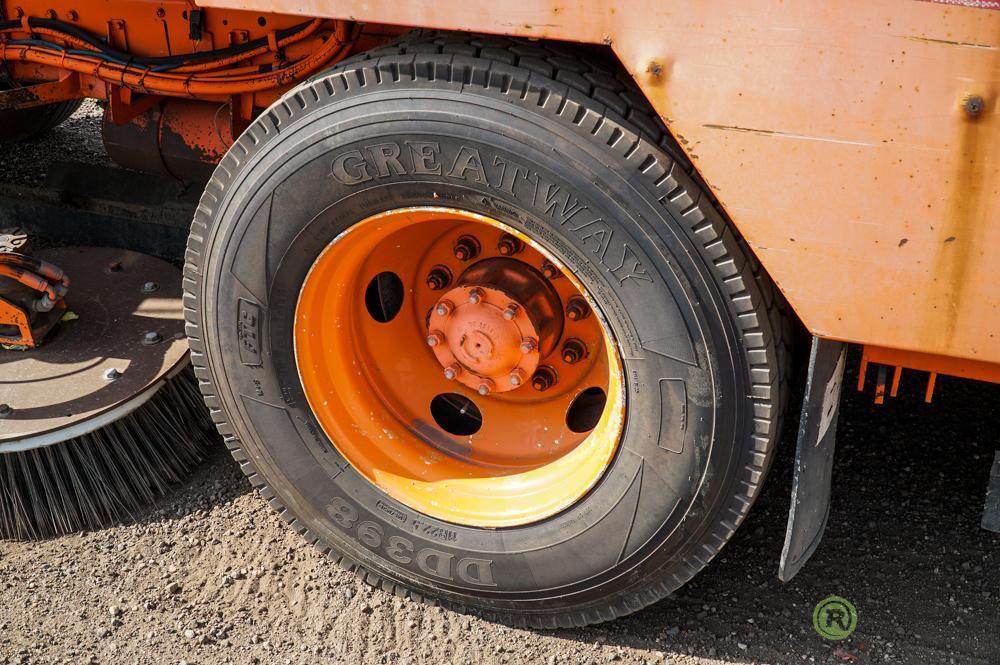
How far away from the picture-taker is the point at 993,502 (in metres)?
1.83

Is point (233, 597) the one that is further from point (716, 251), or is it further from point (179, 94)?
point (716, 251)

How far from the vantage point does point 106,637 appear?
2.26 m

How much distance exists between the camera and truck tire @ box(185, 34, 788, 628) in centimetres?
172

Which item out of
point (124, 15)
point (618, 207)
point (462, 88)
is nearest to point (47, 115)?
point (124, 15)

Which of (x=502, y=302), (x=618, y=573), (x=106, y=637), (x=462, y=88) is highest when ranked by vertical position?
(x=462, y=88)

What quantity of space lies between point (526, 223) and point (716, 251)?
1.18 ft

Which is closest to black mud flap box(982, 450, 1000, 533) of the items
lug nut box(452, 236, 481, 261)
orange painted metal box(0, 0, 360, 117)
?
lug nut box(452, 236, 481, 261)

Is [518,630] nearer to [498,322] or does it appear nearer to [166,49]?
[498,322]

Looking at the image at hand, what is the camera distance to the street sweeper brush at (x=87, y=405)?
2.49 m

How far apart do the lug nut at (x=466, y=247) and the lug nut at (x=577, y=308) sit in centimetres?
27

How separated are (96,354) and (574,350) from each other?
141 cm

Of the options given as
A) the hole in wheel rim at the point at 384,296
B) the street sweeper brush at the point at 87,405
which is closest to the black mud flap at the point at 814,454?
the hole in wheel rim at the point at 384,296

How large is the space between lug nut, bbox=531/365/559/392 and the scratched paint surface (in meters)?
0.77

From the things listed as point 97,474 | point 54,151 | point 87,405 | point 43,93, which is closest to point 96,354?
point 87,405
